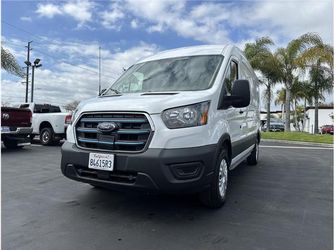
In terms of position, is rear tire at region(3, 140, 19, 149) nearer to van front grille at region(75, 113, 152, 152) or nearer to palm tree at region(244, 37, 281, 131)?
van front grille at region(75, 113, 152, 152)

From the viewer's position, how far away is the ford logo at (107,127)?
12.5 feet

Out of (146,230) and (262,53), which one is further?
(262,53)

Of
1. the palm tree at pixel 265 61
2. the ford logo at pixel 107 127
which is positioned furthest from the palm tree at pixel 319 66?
the ford logo at pixel 107 127

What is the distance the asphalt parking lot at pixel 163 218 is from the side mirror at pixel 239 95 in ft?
4.67

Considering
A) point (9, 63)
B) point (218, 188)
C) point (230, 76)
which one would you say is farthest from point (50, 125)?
point (218, 188)

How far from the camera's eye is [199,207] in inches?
172

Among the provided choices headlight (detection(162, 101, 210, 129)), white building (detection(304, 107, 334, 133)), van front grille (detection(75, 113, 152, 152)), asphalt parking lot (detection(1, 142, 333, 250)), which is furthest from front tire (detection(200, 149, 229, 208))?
white building (detection(304, 107, 334, 133))

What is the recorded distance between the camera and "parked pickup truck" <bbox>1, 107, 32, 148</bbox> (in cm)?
1013

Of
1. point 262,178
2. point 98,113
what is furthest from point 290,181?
point 98,113

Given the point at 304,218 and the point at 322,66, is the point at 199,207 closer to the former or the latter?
the point at 304,218

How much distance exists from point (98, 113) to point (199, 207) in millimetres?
1816

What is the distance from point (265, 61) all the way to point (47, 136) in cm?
1643

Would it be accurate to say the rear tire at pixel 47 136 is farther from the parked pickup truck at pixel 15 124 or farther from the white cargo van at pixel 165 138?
the white cargo van at pixel 165 138

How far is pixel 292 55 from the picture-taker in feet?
71.5
